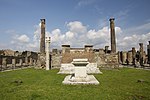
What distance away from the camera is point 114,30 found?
82.5ft

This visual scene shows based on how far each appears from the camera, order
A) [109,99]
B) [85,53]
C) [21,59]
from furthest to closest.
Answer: [21,59], [85,53], [109,99]

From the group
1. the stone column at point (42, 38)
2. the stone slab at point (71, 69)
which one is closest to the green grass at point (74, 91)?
the stone slab at point (71, 69)

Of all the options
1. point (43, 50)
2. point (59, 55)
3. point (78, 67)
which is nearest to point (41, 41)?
point (43, 50)

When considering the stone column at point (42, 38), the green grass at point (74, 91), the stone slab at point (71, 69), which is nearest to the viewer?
the green grass at point (74, 91)

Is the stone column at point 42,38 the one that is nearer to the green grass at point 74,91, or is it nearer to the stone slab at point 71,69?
the stone slab at point 71,69

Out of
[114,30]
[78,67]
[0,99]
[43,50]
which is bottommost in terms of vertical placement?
[0,99]

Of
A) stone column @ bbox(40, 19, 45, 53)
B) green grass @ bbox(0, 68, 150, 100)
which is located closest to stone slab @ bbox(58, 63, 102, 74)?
stone column @ bbox(40, 19, 45, 53)

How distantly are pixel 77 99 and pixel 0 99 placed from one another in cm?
290

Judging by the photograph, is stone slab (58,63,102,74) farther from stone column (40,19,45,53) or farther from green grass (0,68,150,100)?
green grass (0,68,150,100)

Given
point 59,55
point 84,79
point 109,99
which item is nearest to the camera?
point 109,99

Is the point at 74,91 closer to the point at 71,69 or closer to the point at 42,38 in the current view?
the point at 71,69

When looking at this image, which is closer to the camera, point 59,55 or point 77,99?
point 77,99

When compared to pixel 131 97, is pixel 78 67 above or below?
above

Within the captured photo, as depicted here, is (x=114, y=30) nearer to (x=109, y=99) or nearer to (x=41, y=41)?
(x=41, y=41)
